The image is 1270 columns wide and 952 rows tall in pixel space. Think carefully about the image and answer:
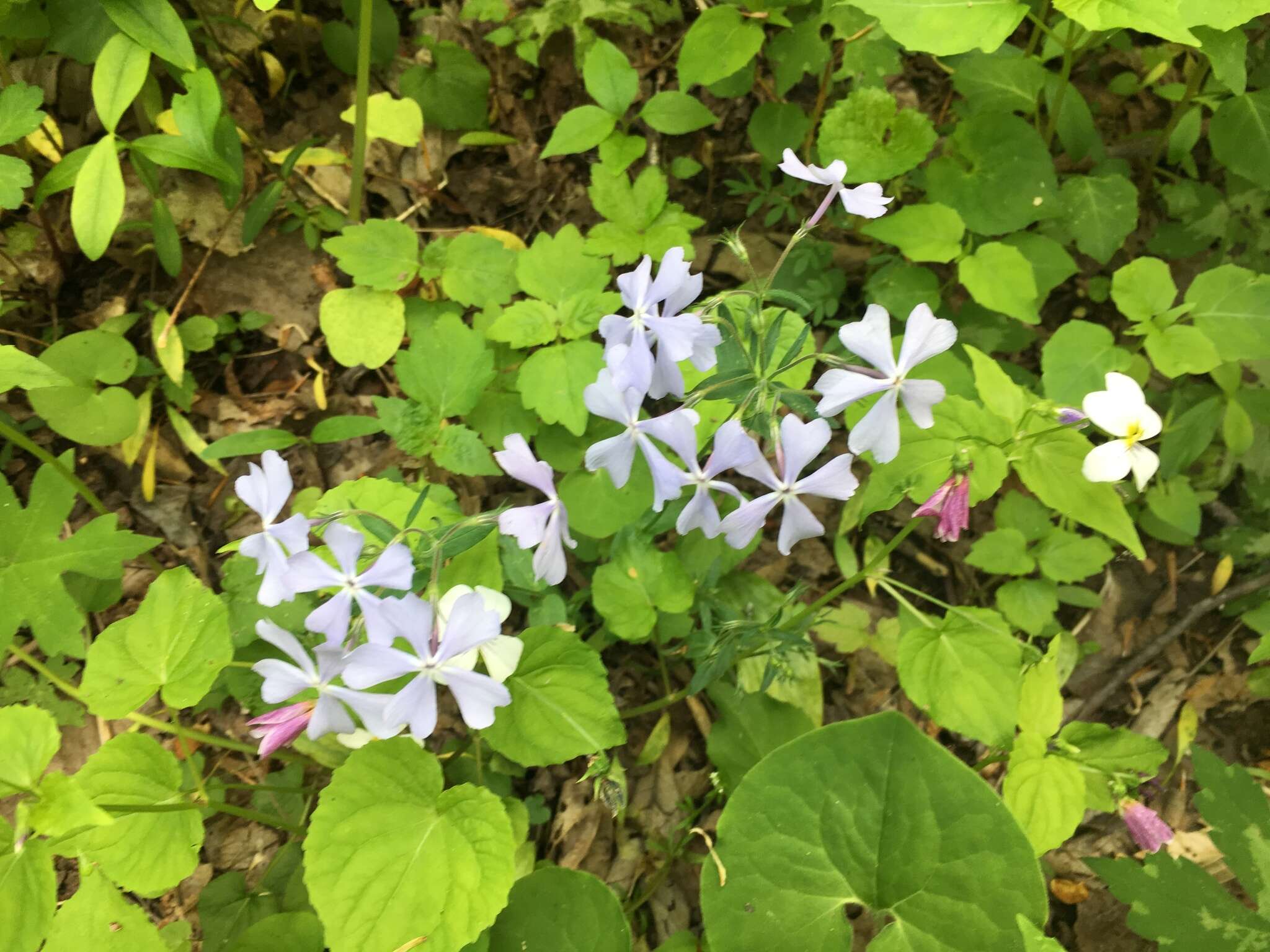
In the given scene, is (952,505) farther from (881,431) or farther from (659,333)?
(659,333)

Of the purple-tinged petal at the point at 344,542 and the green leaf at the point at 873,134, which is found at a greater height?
the green leaf at the point at 873,134

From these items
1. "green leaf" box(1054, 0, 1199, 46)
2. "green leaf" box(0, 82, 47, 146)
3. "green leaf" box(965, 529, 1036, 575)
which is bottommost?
"green leaf" box(965, 529, 1036, 575)

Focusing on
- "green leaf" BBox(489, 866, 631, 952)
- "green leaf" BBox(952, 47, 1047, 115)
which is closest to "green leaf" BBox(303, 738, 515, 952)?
"green leaf" BBox(489, 866, 631, 952)

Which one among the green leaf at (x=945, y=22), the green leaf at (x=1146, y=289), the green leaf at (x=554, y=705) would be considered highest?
the green leaf at (x=945, y=22)

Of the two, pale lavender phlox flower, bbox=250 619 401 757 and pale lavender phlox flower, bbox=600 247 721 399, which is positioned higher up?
pale lavender phlox flower, bbox=600 247 721 399

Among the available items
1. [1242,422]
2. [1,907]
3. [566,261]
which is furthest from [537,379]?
[1242,422]

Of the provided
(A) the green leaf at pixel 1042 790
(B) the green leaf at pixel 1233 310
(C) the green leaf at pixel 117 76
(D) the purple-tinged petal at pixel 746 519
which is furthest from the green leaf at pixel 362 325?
(B) the green leaf at pixel 1233 310

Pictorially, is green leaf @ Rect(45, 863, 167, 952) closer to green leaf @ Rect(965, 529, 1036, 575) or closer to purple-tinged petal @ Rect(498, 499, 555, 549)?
purple-tinged petal @ Rect(498, 499, 555, 549)

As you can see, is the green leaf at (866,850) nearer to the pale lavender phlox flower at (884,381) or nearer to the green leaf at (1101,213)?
the pale lavender phlox flower at (884,381)
